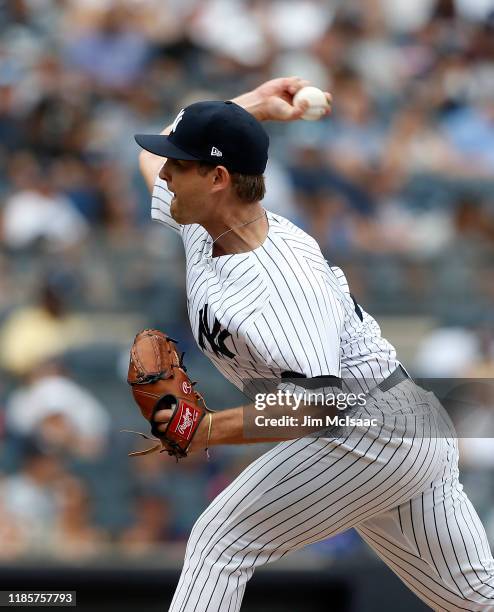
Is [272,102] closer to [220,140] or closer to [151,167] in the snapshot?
[151,167]

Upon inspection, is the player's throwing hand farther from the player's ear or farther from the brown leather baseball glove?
the brown leather baseball glove

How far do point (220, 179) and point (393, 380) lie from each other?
0.73 metres

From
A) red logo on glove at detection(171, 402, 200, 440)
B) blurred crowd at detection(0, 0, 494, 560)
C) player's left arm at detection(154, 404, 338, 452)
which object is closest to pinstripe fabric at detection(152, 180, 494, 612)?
player's left arm at detection(154, 404, 338, 452)

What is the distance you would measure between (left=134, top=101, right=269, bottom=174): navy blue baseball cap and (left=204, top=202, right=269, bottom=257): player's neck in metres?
0.11

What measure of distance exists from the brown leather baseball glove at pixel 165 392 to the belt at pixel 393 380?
53 centimetres

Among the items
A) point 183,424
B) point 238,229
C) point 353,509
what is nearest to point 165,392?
point 183,424

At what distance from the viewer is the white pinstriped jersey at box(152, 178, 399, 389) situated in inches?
110

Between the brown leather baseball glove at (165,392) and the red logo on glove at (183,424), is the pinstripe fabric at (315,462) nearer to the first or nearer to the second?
the brown leather baseball glove at (165,392)

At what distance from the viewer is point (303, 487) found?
2932mm

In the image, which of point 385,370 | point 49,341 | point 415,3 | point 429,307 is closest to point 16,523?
point 49,341

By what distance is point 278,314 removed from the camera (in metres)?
2.82

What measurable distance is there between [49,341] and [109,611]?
231 cm

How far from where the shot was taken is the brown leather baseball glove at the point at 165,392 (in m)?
2.77

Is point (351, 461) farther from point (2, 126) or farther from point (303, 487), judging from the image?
point (2, 126)
